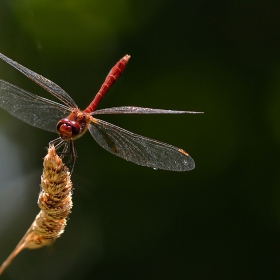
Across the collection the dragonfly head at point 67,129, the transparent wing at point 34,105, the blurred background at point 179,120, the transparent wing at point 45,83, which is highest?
the blurred background at point 179,120

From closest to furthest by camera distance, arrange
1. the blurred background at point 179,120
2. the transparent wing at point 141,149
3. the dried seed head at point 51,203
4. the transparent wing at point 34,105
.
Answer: the dried seed head at point 51,203 < the transparent wing at point 141,149 < the transparent wing at point 34,105 < the blurred background at point 179,120

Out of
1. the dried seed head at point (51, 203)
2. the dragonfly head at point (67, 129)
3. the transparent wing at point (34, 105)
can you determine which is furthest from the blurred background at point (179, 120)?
the dried seed head at point (51, 203)

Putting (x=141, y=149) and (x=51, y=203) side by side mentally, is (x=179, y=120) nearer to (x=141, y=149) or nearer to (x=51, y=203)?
(x=141, y=149)

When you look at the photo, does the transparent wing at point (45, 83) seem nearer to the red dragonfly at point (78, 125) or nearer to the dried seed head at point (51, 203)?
the red dragonfly at point (78, 125)

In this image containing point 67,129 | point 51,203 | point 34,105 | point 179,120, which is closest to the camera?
point 51,203

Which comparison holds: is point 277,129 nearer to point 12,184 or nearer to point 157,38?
point 157,38

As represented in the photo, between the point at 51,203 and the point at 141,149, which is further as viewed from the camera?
the point at 141,149

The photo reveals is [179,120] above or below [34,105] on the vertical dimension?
above

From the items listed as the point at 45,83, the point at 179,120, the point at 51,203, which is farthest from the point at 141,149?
the point at 179,120

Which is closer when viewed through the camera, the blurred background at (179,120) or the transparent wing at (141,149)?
the transparent wing at (141,149)
